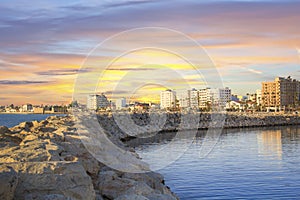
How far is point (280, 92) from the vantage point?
4478 inches

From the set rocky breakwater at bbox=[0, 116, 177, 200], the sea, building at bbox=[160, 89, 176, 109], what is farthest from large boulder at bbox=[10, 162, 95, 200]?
building at bbox=[160, 89, 176, 109]

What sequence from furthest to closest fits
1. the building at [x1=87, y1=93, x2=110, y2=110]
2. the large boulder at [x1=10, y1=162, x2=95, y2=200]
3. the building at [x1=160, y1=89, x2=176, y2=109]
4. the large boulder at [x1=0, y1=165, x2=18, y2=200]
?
the building at [x1=160, y1=89, x2=176, y2=109]
the building at [x1=87, y1=93, x2=110, y2=110]
the large boulder at [x1=10, y1=162, x2=95, y2=200]
the large boulder at [x1=0, y1=165, x2=18, y2=200]

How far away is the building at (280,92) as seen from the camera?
114113 millimetres

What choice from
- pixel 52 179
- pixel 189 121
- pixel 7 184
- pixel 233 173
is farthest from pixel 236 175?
pixel 189 121

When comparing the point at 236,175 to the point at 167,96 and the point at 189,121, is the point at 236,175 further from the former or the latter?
the point at 189,121

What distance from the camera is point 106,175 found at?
27.5 ft

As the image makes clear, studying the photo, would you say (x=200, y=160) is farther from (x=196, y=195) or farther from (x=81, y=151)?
(x=81, y=151)

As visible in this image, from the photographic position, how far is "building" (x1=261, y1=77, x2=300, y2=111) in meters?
114

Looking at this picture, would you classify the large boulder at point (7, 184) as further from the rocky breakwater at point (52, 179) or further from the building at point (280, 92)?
the building at point (280, 92)

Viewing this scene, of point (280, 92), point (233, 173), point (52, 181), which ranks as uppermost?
point (280, 92)

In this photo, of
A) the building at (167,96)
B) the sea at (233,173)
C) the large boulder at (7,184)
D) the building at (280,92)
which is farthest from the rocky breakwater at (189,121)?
the building at (280,92)

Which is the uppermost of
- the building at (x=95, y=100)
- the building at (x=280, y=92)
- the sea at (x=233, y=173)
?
the building at (x=280, y=92)

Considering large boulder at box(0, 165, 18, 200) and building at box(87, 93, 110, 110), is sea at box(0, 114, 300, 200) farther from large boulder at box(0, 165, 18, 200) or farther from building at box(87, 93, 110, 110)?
large boulder at box(0, 165, 18, 200)

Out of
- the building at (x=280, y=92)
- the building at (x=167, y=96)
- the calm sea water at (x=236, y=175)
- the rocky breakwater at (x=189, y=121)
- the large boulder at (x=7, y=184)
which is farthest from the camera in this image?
the building at (x=280, y=92)
